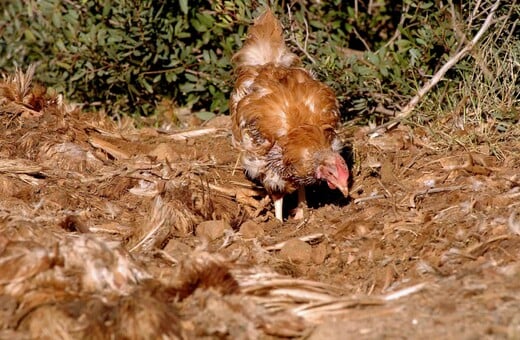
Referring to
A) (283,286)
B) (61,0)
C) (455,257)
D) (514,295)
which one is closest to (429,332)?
(514,295)

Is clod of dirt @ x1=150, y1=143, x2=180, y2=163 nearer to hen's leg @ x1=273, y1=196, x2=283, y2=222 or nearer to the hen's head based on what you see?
hen's leg @ x1=273, y1=196, x2=283, y2=222

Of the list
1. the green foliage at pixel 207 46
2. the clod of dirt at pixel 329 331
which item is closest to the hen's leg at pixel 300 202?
the green foliage at pixel 207 46

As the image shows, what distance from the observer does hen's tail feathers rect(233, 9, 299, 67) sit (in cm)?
680

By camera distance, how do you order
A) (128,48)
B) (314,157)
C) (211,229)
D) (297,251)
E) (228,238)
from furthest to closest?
(128,48) < (314,157) < (211,229) < (228,238) < (297,251)

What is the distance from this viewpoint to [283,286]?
4.21 m

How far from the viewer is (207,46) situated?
8203mm

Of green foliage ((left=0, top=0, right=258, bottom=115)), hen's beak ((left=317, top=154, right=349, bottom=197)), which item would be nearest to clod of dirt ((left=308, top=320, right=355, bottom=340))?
hen's beak ((left=317, top=154, right=349, bottom=197))

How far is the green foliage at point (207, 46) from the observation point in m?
7.18

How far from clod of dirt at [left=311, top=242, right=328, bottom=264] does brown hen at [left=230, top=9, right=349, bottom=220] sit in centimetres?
54

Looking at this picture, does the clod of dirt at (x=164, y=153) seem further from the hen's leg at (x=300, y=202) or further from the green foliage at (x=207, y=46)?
the green foliage at (x=207, y=46)

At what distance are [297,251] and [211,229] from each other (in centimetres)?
71

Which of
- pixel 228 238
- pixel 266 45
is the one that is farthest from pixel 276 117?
pixel 228 238

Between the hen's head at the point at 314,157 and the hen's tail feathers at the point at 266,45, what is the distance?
106 cm

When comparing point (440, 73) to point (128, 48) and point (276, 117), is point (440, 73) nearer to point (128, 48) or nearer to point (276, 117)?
point (276, 117)
